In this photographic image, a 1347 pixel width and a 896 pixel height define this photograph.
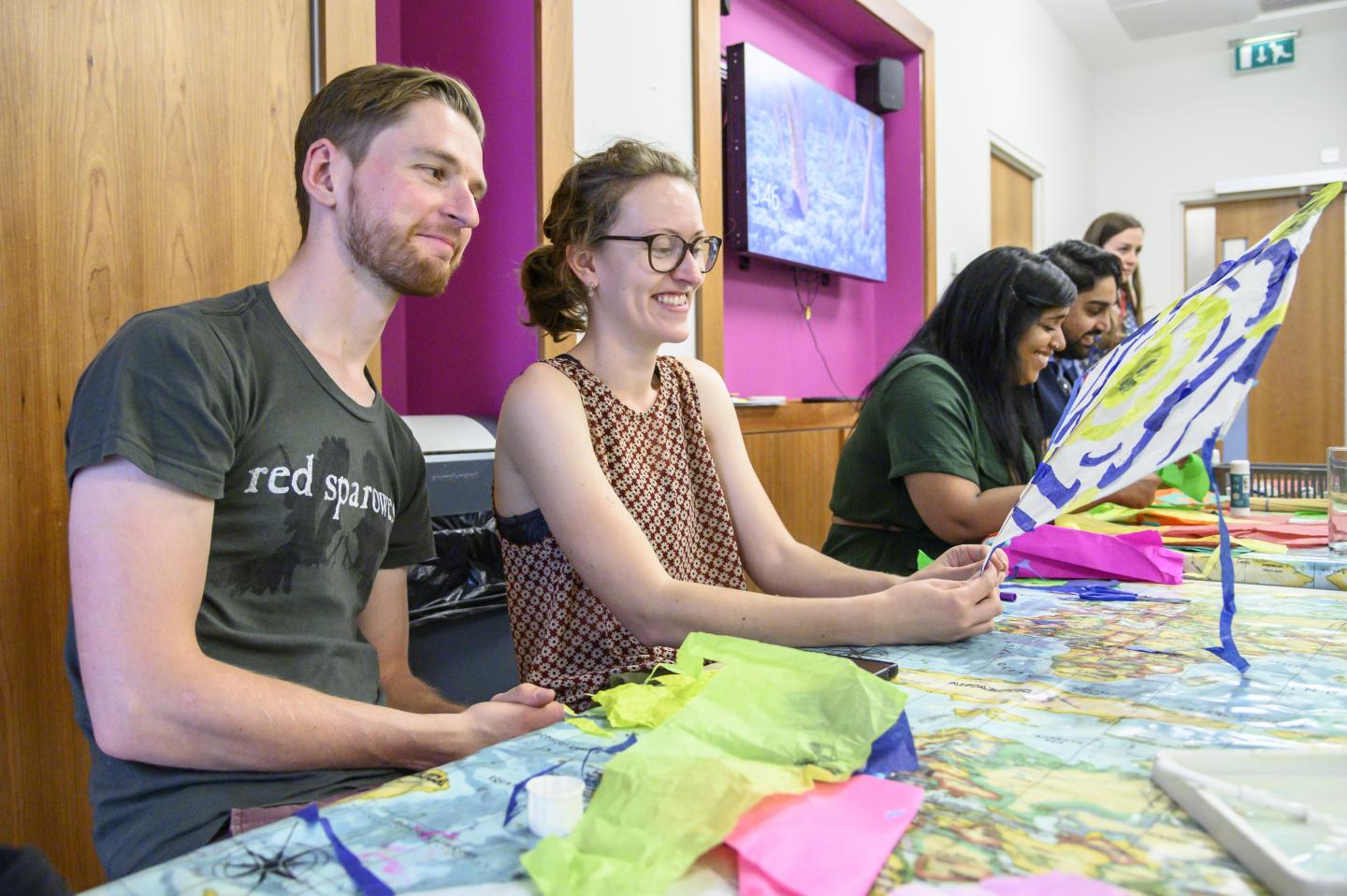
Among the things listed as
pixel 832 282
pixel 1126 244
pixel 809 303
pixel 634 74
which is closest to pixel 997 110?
pixel 1126 244

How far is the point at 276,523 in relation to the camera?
38.2 inches

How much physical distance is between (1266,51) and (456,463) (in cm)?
644

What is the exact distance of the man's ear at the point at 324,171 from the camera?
3.74 feet

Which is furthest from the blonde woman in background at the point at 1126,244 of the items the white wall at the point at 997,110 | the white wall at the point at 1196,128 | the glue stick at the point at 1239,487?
the white wall at the point at 1196,128

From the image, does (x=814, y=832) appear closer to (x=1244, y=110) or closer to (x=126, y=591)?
(x=126, y=591)

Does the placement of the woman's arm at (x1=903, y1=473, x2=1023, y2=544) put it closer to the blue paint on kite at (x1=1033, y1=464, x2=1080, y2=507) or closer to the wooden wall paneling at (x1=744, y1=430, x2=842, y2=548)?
the blue paint on kite at (x1=1033, y1=464, x2=1080, y2=507)

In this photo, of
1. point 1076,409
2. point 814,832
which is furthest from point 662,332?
point 814,832

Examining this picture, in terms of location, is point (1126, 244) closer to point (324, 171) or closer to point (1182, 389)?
point (1182, 389)

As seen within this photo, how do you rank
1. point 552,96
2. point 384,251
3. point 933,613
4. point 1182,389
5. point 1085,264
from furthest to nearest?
1. point 1085,264
2. point 552,96
3. point 384,251
4. point 933,613
5. point 1182,389

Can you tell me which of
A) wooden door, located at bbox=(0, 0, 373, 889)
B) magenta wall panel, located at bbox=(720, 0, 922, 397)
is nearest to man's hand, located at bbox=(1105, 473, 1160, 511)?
magenta wall panel, located at bbox=(720, 0, 922, 397)

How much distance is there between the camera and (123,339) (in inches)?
35.3

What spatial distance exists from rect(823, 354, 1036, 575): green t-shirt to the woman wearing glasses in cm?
43

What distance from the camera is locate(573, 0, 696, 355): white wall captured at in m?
2.38

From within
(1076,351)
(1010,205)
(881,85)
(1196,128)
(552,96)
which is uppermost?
(1196,128)
